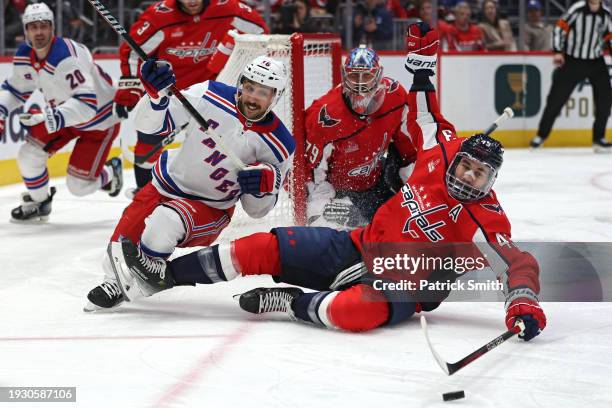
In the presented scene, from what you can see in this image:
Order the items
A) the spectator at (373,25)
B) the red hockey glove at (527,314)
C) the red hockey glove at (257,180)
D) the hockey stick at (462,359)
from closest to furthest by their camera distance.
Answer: the hockey stick at (462,359)
the red hockey glove at (527,314)
the red hockey glove at (257,180)
the spectator at (373,25)

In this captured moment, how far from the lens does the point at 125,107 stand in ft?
16.6

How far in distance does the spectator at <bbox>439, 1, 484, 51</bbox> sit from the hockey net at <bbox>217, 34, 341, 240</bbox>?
397 cm

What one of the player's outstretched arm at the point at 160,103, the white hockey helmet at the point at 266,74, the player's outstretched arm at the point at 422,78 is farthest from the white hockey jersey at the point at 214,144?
the player's outstretched arm at the point at 422,78

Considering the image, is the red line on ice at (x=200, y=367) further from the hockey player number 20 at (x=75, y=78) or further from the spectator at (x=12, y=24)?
the spectator at (x=12, y=24)

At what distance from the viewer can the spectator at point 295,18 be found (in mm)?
7789

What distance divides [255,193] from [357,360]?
2.33 feet

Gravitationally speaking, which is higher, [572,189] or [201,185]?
[201,185]

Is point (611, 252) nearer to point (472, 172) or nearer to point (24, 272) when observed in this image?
point (472, 172)

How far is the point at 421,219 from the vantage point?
3.01 meters

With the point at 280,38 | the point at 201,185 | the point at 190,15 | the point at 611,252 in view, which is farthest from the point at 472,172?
the point at 190,15

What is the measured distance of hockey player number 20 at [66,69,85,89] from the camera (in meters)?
5.07

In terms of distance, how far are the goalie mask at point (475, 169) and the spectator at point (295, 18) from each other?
498cm

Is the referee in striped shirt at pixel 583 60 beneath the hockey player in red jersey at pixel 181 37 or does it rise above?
beneath

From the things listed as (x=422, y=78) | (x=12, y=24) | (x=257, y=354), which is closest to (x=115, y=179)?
(x=12, y=24)
